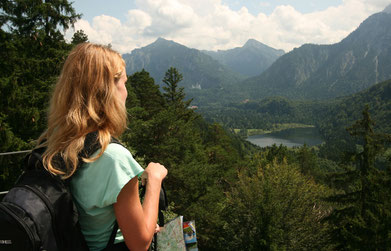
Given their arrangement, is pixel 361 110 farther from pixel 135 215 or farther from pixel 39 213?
pixel 39 213

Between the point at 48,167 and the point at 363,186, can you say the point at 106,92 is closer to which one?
the point at 48,167

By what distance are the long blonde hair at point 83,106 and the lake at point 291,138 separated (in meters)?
136

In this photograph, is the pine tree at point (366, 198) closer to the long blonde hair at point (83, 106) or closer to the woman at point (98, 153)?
the woman at point (98, 153)

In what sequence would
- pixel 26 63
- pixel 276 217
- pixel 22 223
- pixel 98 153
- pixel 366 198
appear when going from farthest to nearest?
pixel 276 217, pixel 366 198, pixel 26 63, pixel 98 153, pixel 22 223

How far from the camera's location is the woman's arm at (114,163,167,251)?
134 centimetres

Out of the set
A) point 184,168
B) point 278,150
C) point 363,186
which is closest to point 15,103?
point 184,168

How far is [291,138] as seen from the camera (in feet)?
502

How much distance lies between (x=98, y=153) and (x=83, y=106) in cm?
29

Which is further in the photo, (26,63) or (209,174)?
(209,174)

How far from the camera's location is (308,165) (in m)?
50.7

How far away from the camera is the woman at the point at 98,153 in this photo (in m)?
1.31

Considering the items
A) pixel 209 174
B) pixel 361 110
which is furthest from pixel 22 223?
pixel 361 110

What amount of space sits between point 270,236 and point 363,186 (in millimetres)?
5570

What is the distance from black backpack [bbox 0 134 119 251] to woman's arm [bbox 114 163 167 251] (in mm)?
225
